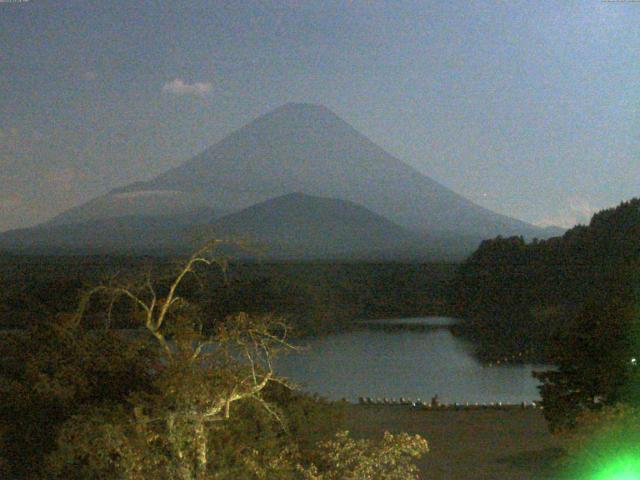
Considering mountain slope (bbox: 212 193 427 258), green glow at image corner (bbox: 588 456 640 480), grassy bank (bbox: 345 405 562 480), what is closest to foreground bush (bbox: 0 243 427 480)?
green glow at image corner (bbox: 588 456 640 480)

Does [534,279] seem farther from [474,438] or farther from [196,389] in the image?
[196,389]

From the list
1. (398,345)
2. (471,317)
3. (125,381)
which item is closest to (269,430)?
(125,381)

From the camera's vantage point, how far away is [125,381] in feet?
33.3

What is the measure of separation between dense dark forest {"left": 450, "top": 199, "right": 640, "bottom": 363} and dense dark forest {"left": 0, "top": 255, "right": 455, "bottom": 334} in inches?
78.0

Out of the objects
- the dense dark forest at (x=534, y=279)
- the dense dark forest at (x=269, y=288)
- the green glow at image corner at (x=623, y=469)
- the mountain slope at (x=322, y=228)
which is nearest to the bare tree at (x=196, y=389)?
the dense dark forest at (x=269, y=288)

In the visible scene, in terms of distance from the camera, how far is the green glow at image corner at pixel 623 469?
8016 millimetres

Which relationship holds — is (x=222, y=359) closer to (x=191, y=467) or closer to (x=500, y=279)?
(x=191, y=467)

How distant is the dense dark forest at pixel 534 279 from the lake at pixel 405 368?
4.38ft

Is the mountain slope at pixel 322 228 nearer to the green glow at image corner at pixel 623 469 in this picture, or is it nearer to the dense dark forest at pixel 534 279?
the dense dark forest at pixel 534 279

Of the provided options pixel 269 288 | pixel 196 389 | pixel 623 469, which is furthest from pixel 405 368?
pixel 196 389

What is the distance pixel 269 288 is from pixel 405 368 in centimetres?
579

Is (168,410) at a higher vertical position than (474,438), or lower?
higher

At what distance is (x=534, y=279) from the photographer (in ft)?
113

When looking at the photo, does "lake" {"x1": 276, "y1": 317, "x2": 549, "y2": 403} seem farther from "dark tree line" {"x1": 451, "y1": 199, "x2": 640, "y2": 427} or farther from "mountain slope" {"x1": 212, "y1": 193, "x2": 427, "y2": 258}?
"mountain slope" {"x1": 212, "y1": 193, "x2": 427, "y2": 258}
